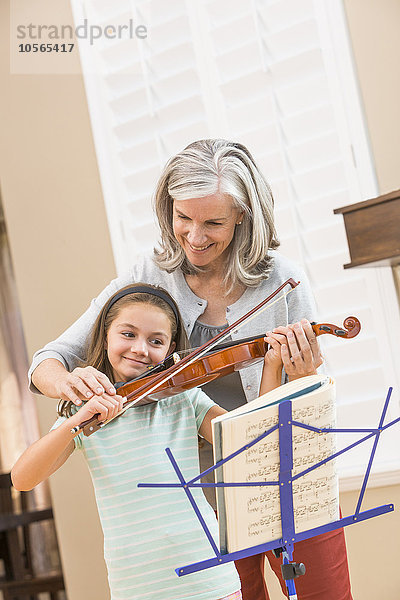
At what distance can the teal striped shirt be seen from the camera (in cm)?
132

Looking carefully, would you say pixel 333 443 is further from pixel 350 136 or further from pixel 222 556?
pixel 350 136

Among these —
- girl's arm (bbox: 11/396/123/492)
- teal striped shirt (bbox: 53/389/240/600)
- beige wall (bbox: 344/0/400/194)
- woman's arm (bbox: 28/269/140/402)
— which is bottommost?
teal striped shirt (bbox: 53/389/240/600)

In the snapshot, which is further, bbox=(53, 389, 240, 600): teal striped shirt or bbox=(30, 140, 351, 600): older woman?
bbox=(30, 140, 351, 600): older woman

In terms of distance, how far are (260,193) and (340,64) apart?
2.50ft

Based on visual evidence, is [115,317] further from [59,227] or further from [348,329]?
[59,227]

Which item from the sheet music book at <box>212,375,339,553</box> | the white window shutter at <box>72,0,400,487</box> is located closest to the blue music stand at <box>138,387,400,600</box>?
the sheet music book at <box>212,375,339,553</box>

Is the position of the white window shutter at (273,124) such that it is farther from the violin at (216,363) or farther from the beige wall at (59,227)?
the violin at (216,363)

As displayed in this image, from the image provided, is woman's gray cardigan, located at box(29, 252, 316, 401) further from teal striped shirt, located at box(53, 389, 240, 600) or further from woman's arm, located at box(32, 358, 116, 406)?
teal striped shirt, located at box(53, 389, 240, 600)

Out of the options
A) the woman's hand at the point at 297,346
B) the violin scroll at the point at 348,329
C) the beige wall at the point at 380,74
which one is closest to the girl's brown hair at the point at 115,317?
the woman's hand at the point at 297,346

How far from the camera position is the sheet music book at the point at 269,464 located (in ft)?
3.31

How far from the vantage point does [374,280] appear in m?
2.14

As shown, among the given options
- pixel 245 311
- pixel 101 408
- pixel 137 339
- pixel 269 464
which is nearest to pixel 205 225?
pixel 245 311

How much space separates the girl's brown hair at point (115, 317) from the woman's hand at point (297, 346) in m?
0.25

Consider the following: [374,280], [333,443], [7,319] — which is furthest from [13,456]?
[333,443]
